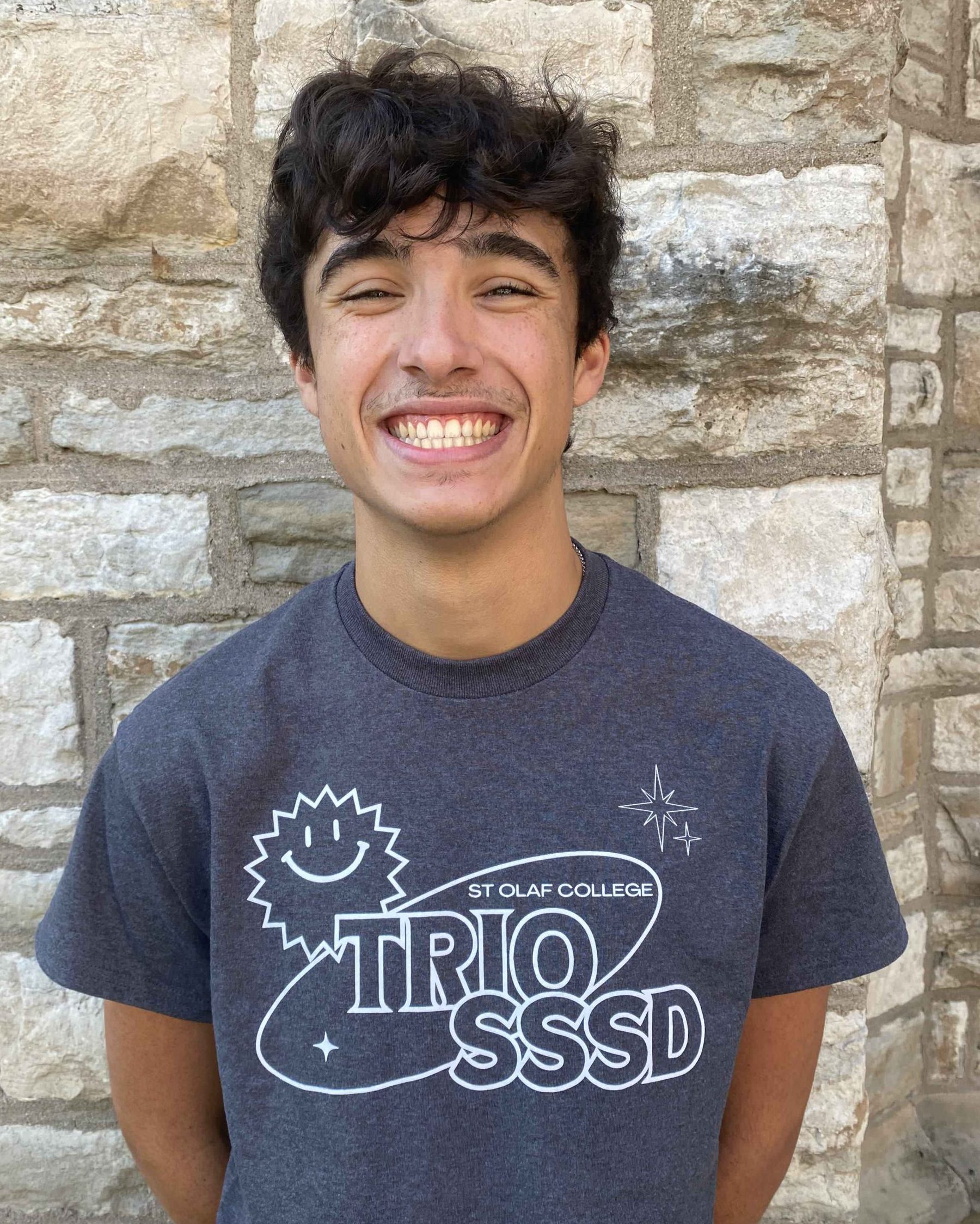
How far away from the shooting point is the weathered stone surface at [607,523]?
1844 mm

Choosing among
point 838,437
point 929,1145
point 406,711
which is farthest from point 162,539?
point 929,1145

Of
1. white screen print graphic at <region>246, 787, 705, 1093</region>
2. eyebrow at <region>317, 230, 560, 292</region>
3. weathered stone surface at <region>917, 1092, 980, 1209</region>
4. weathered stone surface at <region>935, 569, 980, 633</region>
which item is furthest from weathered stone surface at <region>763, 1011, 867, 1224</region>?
eyebrow at <region>317, 230, 560, 292</region>

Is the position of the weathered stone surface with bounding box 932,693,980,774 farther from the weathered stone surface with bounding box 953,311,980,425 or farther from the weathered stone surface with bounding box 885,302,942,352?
the weathered stone surface with bounding box 885,302,942,352

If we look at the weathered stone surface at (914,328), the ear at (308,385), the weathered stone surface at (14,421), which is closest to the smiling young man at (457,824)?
the ear at (308,385)

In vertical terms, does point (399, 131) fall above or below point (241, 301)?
above

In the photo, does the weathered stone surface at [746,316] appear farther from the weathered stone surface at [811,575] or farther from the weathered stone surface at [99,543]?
the weathered stone surface at [99,543]

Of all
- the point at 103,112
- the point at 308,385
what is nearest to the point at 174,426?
the point at 308,385

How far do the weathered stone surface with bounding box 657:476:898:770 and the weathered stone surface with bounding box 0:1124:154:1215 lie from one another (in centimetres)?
154

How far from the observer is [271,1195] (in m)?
1.27

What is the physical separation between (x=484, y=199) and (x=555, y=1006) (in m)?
1.08

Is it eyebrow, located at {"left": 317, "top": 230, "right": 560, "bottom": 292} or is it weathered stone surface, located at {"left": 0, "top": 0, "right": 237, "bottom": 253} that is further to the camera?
weathered stone surface, located at {"left": 0, "top": 0, "right": 237, "bottom": 253}

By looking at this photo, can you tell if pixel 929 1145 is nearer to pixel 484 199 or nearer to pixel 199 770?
pixel 199 770

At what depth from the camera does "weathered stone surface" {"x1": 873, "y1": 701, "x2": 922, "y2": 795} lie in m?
2.26

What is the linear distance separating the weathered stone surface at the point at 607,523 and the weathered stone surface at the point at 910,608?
2.69 ft
